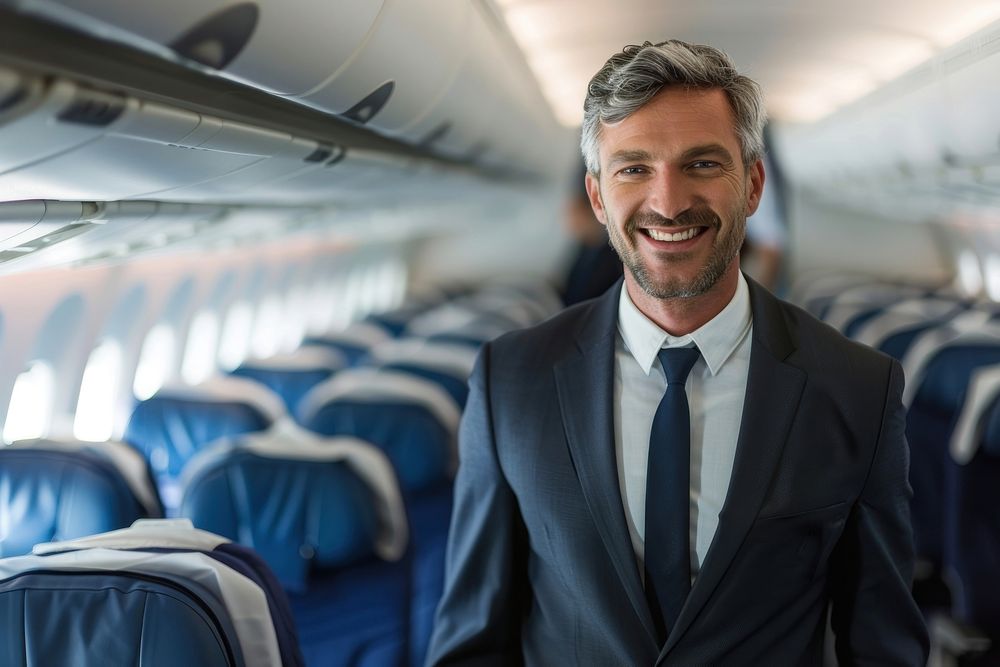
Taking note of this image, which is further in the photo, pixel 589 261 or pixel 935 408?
pixel 589 261

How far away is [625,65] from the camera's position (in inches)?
65.9

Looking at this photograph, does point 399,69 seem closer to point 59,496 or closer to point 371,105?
point 371,105

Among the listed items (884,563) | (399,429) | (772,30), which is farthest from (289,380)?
(884,563)

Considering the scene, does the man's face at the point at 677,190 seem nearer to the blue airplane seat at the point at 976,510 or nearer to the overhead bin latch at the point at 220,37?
the overhead bin latch at the point at 220,37

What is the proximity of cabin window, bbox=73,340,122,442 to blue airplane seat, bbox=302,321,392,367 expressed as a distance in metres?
1.63

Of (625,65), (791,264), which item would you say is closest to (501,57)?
(625,65)

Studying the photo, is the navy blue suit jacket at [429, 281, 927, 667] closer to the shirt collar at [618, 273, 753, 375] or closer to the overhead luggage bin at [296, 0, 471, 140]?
the shirt collar at [618, 273, 753, 375]

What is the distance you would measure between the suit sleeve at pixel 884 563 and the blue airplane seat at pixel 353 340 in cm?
565

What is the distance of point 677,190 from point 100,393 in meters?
5.29

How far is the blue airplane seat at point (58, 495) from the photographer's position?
7.80 ft

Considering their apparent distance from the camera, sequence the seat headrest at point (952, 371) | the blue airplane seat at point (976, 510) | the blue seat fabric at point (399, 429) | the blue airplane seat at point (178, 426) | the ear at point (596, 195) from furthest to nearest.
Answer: the seat headrest at point (952, 371) → the blue seat fabric at point (399, 429) → the blue airplane seat at point (178, 426) → the blue airplane seat at point (976, 510) → the ear at point (596, 195)

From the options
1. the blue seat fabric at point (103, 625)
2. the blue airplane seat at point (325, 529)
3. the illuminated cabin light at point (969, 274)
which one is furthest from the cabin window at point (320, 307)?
the blue seat fabric at point (103, 625)

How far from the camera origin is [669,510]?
5.54ft

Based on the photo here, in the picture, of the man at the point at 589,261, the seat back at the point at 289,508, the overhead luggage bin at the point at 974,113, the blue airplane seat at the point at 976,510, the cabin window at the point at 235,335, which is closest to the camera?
the seat back at the point at 289,508
